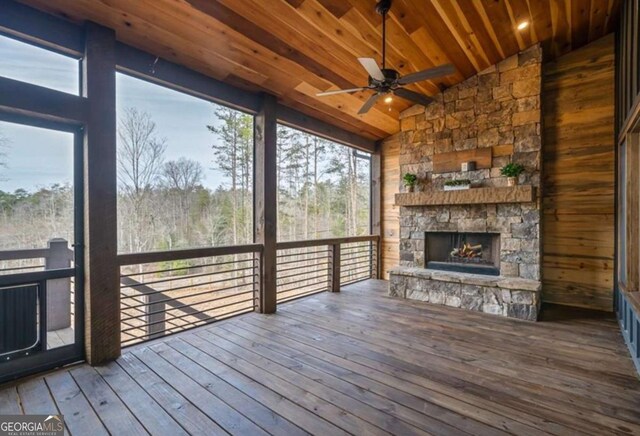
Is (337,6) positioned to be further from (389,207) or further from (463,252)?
(389,207)

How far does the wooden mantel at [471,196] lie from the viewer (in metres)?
3.86

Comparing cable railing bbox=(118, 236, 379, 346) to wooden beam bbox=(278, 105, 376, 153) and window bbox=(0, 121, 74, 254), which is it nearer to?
window bbox=(0, 121, 74, 254)

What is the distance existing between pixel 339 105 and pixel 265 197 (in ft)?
5.74

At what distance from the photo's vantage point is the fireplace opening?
434cm

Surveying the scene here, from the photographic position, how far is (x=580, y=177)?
4.14 m

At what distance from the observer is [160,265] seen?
174 inches

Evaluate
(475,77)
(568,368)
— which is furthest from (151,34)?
(568,368)

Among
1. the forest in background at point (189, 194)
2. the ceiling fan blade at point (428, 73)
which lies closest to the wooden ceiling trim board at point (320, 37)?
the ceiling fan blade at point (428, 73)

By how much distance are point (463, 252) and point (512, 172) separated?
52.1 inches

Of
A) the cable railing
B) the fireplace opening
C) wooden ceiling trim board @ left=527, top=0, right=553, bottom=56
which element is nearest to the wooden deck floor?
the cable railing

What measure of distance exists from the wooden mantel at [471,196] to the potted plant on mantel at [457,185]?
8 centimetres

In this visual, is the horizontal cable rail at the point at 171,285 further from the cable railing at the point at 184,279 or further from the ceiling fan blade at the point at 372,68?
the ceiling fan blade at the point at 372,68

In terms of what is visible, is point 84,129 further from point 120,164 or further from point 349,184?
point 349,184

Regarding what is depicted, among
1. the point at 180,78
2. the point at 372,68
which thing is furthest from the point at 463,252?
the point at 180,78
